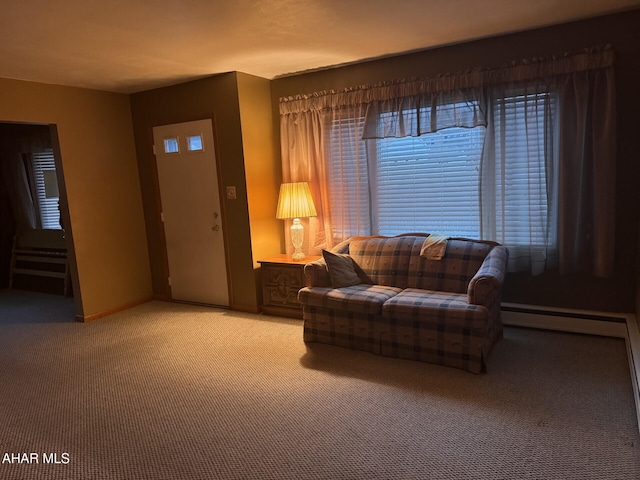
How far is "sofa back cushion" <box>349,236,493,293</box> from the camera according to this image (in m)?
3.40

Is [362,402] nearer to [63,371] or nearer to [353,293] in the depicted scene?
[353,293]

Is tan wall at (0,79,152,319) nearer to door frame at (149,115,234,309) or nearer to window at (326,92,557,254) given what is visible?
door frame at (149,115,234,309)

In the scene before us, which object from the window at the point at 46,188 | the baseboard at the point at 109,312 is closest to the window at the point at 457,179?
the baseboard at the point at 109,312

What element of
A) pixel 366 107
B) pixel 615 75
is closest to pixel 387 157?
pixel 366 107

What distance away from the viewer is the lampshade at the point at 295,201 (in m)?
4.14

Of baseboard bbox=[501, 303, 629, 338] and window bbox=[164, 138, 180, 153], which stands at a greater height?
window bbox=[164, 138, 180, 153]

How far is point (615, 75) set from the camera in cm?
308

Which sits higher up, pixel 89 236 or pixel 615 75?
pixel 615 75

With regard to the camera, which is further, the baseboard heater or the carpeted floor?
the baseboard heater

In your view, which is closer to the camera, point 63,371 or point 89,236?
point 63,371

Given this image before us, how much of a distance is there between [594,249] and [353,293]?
5.87 feet

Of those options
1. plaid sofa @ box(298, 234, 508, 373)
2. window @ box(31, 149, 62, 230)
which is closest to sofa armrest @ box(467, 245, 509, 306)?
plaid sofa @ box(298, 234, 508, 373)

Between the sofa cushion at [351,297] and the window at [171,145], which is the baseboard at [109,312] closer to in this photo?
the window at [171,145]

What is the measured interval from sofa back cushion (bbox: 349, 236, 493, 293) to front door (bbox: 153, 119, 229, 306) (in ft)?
4.97
